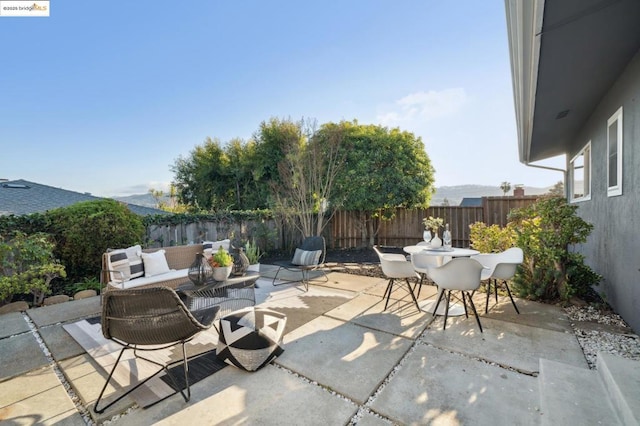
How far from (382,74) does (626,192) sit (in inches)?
182

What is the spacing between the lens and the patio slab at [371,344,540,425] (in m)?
1.74

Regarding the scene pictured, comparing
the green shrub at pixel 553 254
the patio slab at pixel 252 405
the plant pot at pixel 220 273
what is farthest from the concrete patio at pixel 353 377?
the plant pot at pixel 220 273

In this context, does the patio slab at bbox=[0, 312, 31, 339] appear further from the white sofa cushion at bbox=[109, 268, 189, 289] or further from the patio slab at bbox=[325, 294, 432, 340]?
the patio slab at bbox=[325, 294, 432, 340]

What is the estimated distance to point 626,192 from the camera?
2988mm

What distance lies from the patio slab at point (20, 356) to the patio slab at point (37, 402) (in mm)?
134

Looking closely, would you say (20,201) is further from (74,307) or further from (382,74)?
(382,74)

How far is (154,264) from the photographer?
4234 millimetres

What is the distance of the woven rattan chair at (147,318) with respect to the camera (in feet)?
6.28

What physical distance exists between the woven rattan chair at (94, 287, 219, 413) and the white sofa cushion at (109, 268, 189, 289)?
1.95 m

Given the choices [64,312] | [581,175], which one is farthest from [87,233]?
[581,175]

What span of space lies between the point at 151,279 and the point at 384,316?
3199mm

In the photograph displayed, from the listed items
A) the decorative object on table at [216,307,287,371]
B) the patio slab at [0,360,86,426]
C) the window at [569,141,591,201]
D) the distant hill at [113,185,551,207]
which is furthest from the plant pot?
the distant hill at [113,185,551,207]

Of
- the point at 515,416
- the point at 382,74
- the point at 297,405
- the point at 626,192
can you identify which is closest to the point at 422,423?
the point at 515,416

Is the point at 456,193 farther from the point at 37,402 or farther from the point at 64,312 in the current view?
the point at 37,402
